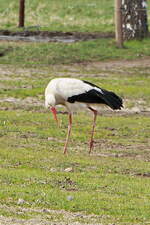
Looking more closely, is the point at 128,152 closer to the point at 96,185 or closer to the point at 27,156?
the point at 27,156

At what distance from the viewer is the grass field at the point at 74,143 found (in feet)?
26.6

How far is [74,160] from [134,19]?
46.0ft

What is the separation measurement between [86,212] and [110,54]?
597 inches

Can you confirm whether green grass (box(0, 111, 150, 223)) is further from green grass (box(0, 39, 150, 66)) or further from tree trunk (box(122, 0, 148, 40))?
tree trunk (box(122, 0, 148, 40))

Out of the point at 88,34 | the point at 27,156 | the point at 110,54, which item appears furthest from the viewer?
the point at 88,34

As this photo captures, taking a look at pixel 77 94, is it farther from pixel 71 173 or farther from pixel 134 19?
pixel 134 19

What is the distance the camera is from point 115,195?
8930 millimetres

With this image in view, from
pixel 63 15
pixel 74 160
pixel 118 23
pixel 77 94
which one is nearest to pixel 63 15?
pixel 63 15

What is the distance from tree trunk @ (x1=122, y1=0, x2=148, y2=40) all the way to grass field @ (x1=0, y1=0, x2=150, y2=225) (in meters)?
0.39

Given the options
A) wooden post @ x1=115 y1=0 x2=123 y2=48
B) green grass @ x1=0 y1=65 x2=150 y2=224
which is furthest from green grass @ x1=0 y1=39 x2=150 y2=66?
green grass @ x1=0 y1=65 x2=150 y2=224

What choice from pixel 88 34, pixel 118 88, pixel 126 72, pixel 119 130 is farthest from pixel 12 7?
pixel 119 130

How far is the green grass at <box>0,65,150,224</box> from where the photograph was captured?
8.15m

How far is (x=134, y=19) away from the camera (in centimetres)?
2472

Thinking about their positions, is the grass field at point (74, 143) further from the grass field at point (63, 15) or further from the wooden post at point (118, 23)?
the grass field at point (63, 15)
